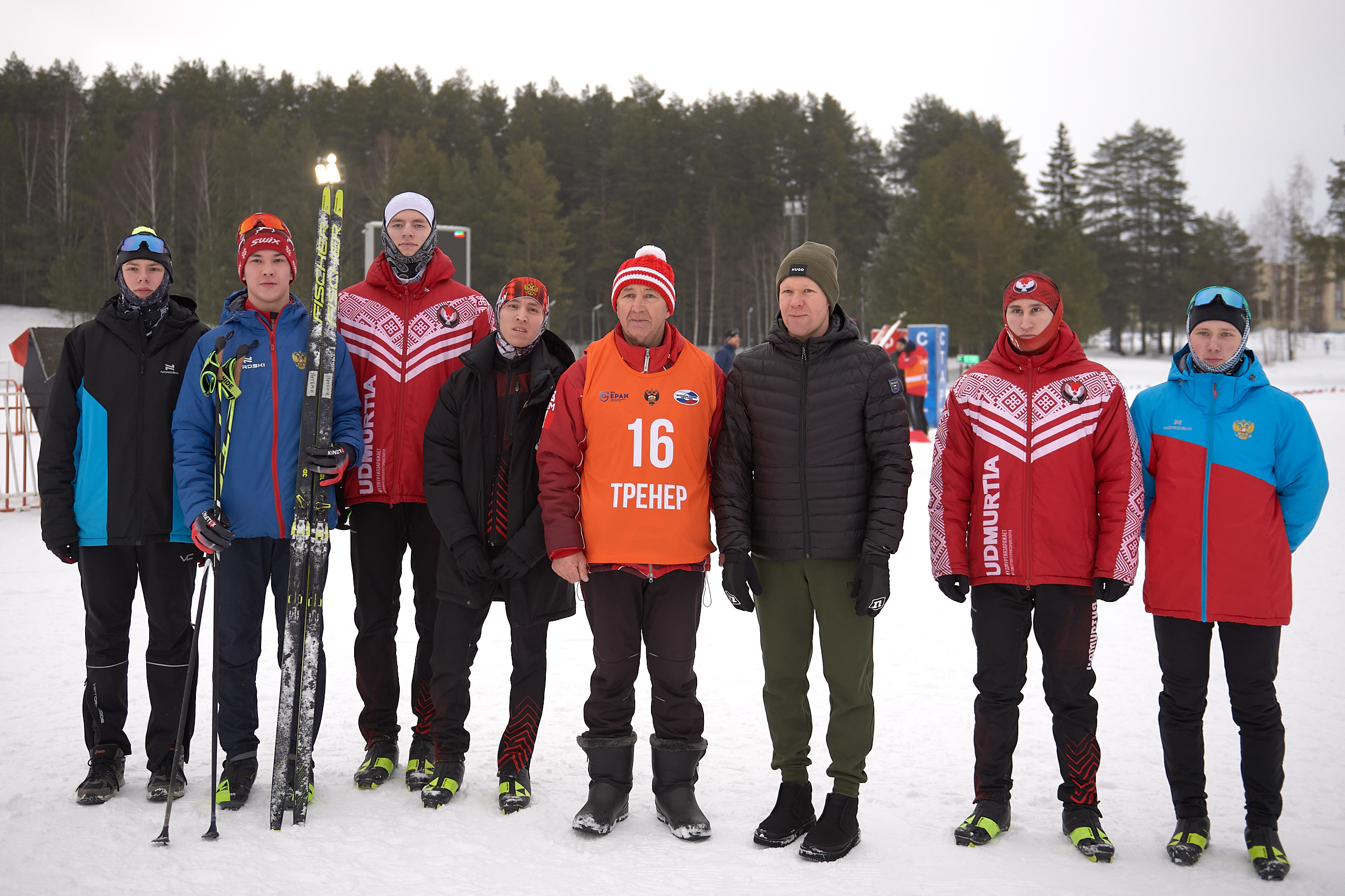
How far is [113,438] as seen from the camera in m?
3.30

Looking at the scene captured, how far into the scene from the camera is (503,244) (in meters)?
41.4

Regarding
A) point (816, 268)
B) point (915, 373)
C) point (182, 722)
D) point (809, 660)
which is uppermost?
point (915, 373)

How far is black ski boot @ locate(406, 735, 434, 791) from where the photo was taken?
3.39 meters

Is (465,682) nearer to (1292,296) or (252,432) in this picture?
(252,432)

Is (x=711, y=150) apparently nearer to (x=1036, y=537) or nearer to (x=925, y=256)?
(x=925, y=256)

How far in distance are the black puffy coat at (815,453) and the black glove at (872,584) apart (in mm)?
65

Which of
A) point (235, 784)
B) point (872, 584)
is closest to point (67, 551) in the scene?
point (235, 784)

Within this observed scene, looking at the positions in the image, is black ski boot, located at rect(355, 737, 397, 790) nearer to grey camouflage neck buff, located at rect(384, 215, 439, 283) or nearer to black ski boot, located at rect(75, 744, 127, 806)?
black ski boot, located at rect(75, 744, 127, 806)

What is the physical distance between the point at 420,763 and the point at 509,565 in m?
0.89

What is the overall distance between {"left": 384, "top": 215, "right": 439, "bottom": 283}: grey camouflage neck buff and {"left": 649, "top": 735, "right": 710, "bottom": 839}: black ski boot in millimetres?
1960

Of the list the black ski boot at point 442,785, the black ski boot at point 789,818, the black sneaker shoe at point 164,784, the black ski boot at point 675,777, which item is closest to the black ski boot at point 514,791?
the black ski boot at point 442,785

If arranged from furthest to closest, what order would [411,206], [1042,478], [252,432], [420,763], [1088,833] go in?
1. [411,206]
2. [420,763]
3. [252,432]
4. [1042,478]
5. [1088,833]

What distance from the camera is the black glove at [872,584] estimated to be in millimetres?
2869

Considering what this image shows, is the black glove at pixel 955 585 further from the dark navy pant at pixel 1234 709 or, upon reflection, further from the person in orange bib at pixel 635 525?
the person in orange bib at pixel 635 525
